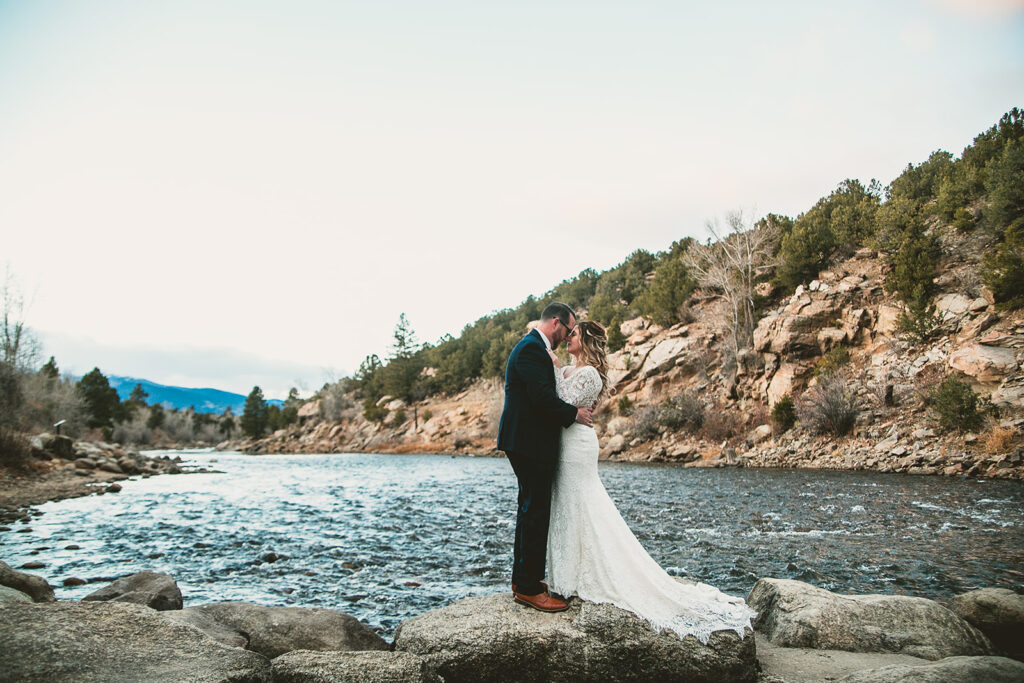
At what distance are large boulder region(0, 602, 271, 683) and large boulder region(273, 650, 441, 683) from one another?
0.16 metres

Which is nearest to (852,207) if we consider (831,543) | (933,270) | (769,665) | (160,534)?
(933,270)

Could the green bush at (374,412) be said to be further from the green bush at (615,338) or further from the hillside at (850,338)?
the green bush at (615,338)

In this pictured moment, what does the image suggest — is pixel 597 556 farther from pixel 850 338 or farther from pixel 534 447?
pixel 850 338

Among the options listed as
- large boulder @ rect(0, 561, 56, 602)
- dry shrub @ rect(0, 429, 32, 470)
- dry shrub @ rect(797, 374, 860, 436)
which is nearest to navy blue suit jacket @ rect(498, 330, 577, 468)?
large boulder @ rect(0, 561, 56, 602)

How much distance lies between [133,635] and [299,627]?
2.39m

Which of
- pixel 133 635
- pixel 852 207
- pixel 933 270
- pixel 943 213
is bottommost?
pixel 133 635

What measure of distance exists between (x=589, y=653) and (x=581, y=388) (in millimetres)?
2309

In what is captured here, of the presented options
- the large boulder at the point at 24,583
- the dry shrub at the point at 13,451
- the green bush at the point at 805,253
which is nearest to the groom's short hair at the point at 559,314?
the large boulder at the point at 24,583

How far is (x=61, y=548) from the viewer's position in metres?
11.2

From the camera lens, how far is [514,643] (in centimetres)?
444

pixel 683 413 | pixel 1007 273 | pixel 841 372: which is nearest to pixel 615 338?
pixel 683 413

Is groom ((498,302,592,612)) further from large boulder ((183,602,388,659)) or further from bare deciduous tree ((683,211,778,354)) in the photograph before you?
bare deciduous tree ((683,211,778,354))

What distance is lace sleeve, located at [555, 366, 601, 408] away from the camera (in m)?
4.98

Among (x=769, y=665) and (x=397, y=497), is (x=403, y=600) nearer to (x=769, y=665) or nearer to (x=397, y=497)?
(x=769, y=665)
